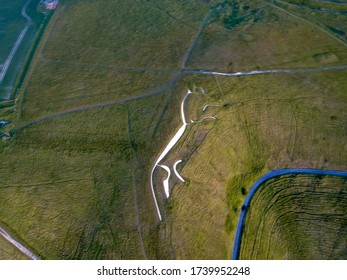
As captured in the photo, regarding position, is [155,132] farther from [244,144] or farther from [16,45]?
[16,45]

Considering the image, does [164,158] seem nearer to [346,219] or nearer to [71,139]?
[71,139]

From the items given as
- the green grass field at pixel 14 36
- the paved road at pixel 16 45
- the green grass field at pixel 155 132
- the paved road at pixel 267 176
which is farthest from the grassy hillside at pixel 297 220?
the paved road at pixel 16 45

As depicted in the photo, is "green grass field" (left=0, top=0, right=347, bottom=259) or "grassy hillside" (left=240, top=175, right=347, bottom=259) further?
"green grass field" (left=0, top=0, right=347, bottom=259)

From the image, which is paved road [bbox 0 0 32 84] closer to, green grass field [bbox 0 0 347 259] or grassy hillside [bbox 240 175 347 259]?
green grass field [bbox 0 0 347 259]

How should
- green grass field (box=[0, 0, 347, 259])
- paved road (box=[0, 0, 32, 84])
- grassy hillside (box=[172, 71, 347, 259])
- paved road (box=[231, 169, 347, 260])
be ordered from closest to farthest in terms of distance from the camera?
green grass field (box=[0, 0, 347, 259]) < grassy hillside (box=[172, 71, 347, 259]) < paved road (box=[231, 169, 347, 260]) < paved road (box=[0, 0, 32, 84])

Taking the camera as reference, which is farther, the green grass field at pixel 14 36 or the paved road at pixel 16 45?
the paved road at pixel 16 45

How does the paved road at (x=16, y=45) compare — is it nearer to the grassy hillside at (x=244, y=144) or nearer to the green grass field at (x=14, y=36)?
the green grass field at (x=14, y=36)

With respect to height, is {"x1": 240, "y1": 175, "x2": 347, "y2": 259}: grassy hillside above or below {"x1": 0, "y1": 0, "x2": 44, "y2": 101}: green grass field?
below

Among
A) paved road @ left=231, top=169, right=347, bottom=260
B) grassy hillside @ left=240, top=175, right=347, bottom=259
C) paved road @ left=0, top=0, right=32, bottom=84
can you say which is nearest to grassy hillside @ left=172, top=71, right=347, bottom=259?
paved road @ left=231, top=169, right=347, bottom=260
